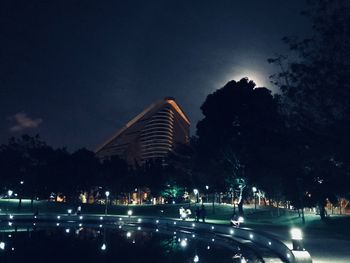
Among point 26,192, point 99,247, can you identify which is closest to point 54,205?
point 26,192

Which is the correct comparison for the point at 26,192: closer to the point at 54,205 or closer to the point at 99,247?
the point at 54,205

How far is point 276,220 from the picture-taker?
136 ft

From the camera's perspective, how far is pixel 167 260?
17531 millimetres

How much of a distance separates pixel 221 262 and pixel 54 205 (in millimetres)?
59736

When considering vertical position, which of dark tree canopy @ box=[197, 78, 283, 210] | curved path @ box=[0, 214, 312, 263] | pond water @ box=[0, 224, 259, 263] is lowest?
pond water @ box=[0, 224, 259, 263]

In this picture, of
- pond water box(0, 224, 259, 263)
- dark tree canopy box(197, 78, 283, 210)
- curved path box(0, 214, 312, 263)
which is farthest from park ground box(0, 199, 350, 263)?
dark tree canopy box(197, 78, 283, 210)

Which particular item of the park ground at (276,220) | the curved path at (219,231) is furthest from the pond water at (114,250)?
the park ground at (276,220)

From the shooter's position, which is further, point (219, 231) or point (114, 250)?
point (219, 231)

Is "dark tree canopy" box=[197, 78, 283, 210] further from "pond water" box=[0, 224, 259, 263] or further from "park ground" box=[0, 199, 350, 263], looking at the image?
"pond water" box=[0, 224, 259, 263]

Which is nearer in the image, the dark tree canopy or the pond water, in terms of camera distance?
the pond water

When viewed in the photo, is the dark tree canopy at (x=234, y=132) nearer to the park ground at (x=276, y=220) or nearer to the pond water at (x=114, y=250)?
the park ground at (x=276, y=220)

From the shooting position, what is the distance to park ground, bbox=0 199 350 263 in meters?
17.2

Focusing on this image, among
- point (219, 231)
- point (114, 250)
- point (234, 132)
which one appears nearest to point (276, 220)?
point (234, 132)

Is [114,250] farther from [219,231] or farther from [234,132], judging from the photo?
[234,132]
